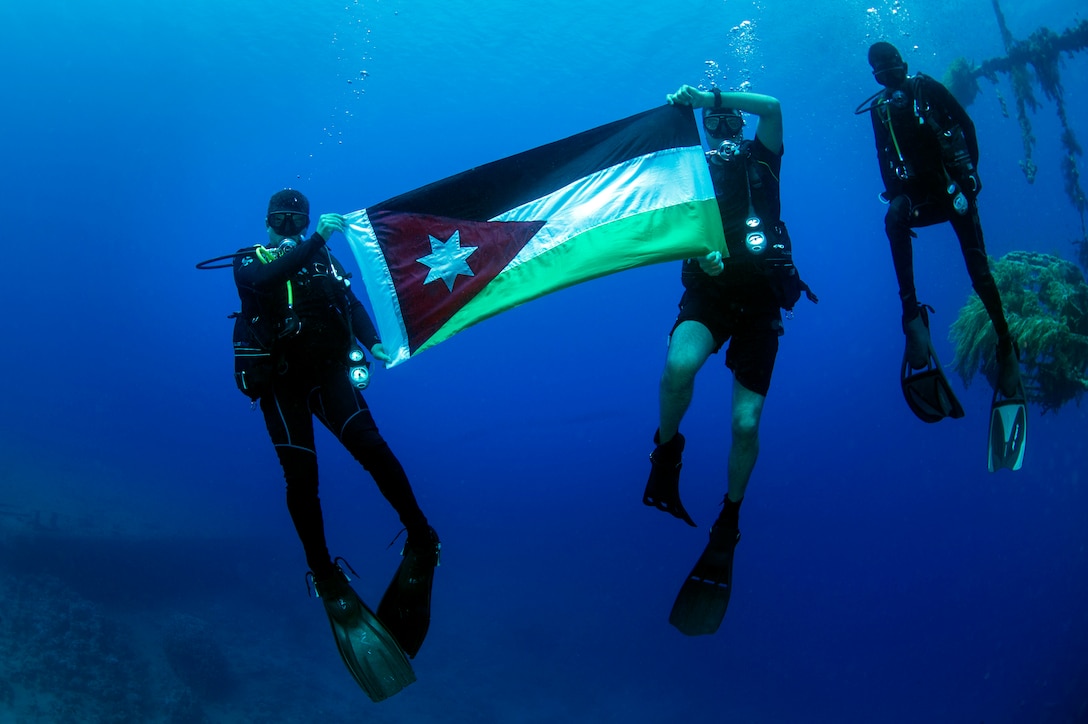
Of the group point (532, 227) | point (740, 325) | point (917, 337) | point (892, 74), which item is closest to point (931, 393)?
point (917, 337)

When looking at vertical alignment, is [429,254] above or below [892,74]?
below

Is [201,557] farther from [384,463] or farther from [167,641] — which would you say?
[384,463]

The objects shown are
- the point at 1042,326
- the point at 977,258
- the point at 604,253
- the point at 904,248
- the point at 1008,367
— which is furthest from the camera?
the point at 1042,326

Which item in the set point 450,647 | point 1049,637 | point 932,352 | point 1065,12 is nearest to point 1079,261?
point 932,352

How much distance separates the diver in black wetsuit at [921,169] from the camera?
5.68m

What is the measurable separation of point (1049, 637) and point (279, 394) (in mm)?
45611

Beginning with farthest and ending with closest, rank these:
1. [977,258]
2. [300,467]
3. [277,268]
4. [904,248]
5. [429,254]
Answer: [977,258] → [904,248] → [429,254] → [300,467] → [277,268]

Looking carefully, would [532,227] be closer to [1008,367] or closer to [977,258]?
[977,258]

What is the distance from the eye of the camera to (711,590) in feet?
18.2

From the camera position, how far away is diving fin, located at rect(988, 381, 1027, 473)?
6.34 meters

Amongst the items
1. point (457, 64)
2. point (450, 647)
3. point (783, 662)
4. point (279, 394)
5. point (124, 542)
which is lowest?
point (783, 662)

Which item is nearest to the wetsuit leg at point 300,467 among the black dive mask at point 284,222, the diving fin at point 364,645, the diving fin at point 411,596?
the diving fin at point 364,645

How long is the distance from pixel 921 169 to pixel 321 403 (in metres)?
5.14

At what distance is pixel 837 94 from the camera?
1240 inches
